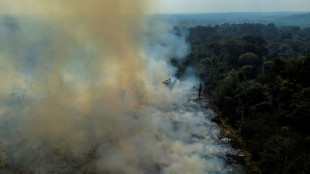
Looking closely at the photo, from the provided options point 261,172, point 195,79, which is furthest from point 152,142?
point 195,79

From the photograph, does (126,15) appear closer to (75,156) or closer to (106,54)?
(106,54)

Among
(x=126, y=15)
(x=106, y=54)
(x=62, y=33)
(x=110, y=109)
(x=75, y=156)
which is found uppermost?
(x=126, y=15)

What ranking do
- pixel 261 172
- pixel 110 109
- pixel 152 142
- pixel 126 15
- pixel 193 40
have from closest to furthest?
pixel 261 172 < pixel 152 142 < pixel 110 109 < pixel 126 15 < pixel 193 40

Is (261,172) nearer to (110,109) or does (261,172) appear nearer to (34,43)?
(110,109)

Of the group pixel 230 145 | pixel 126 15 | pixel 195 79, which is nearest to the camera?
pixel 230 145

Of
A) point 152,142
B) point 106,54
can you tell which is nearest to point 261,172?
point 152,142

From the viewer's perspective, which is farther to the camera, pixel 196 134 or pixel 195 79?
pixel 195 79

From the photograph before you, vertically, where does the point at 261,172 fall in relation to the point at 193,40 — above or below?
below
